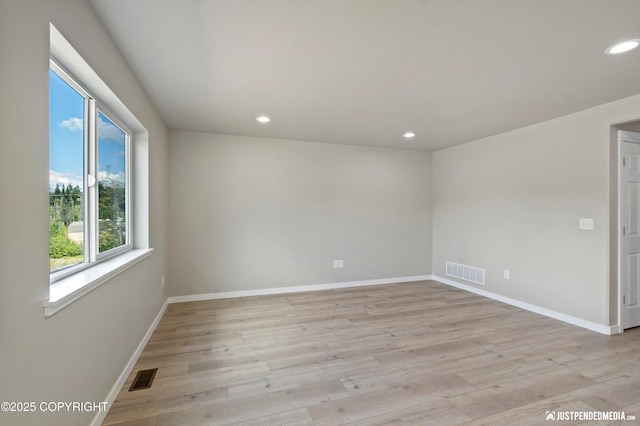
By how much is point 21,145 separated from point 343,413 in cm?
210

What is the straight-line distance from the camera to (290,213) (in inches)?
178

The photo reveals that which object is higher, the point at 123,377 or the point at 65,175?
the point at 65,175

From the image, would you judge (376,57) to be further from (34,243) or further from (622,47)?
(34,243)

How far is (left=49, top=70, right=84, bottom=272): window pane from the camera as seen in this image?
1490 mm

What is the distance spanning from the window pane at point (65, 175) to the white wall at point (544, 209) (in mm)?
4636

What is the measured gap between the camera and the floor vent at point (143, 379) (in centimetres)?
207

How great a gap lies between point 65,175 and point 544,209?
15.3 feet

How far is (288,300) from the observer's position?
4109mm

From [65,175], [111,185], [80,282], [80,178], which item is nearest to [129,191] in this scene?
[111,185]

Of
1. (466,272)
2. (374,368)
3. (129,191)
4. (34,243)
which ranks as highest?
(129,191)

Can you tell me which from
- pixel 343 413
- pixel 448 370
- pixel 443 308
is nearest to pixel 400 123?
pixel 443 308

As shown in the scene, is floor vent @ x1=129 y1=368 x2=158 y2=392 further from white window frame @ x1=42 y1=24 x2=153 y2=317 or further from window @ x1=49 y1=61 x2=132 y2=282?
window @ x1=49 y1=61 x2=132 y2=282

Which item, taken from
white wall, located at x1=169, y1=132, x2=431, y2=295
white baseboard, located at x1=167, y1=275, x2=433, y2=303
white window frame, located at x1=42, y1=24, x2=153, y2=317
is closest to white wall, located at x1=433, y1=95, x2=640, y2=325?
white wall, located at x1=169, y1=132, x2=431, y2=295

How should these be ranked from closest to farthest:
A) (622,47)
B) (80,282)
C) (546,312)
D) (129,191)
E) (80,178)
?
(80,282), (80,178), (622,47), (129,191), (546,312)
